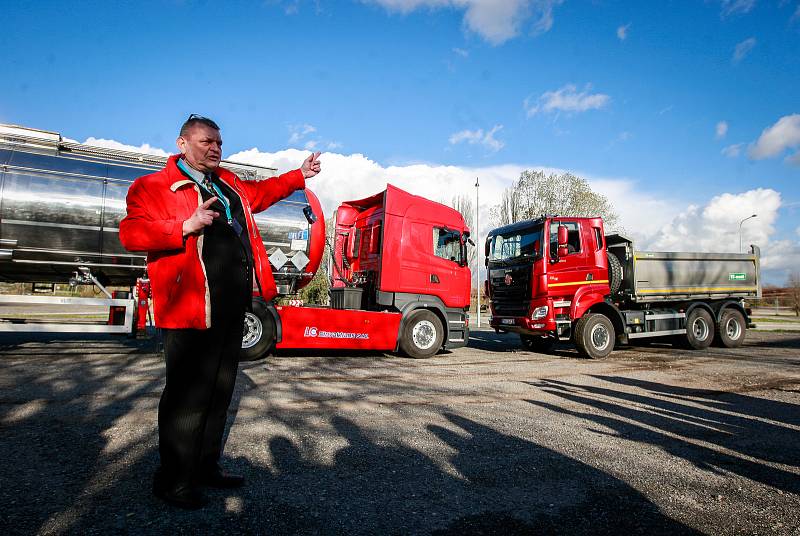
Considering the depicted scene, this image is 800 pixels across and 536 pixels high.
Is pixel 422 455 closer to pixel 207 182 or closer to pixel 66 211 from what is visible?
pixel 207 182

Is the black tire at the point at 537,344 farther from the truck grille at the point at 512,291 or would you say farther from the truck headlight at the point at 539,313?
the truck headlight at the point at 539,313

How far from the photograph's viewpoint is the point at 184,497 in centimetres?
241

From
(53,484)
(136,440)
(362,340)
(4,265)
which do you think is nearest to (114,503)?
(53,484)

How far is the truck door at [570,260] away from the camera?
10.2m

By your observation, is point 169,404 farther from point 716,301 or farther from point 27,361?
point 716,301

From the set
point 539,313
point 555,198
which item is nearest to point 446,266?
point 539,313

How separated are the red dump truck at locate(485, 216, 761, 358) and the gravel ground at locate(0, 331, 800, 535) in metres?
3.20

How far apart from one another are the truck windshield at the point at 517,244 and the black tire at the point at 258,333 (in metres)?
5.63

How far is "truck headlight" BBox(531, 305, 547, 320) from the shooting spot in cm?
1006

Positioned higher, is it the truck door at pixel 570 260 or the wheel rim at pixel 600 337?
the truck door at pixel 570 260

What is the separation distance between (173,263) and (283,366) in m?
5.90

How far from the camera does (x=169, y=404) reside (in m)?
2.44

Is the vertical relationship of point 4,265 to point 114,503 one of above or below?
above

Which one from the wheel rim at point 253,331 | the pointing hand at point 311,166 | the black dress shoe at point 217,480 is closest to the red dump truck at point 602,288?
the wheel rim at point 253,331
